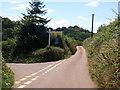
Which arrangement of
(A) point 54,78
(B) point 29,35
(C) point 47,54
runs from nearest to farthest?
(A) point 54,78 < (C) point 47,54 < (B) point 29,35

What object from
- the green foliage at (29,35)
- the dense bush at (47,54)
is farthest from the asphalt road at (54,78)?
the green foliage at (29,35)

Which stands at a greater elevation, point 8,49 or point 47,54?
point 8,49

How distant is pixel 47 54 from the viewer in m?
30.3

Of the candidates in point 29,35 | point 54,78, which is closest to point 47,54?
point 29,35

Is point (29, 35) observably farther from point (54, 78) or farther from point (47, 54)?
point (54, 78)

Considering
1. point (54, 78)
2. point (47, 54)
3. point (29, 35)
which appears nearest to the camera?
point (54, 78)

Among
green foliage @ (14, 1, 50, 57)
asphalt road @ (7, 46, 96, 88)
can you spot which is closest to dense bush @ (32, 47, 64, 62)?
green foliage @ (14, 1, 50, 57)

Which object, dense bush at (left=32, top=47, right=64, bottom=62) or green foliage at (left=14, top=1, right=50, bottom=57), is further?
A: green foliage at (left=14, top=1, right=50, bottom=57)

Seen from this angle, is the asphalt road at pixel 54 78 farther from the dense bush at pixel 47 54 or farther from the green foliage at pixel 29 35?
the green foliage at pixel 29 35

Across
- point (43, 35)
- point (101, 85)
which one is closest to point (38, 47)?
point (43, 35)

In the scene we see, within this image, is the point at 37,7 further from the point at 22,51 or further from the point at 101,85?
the point at 101,85

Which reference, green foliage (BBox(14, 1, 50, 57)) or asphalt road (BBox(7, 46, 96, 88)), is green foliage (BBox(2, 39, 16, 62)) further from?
asphalt road (BBox(7, 46, 96, 88))

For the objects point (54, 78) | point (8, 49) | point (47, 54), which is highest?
point (8, 49)

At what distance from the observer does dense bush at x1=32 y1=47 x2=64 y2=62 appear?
98.3ft
